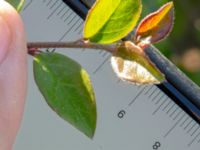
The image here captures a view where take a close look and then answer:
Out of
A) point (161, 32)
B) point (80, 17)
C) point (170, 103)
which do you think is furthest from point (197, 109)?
point (161, 32)

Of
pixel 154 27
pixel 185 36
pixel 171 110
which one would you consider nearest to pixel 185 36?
pixel 185 36

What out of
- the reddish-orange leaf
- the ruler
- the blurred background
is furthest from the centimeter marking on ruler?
the blurred background

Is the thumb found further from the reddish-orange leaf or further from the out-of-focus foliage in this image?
the out-of-focus foliage

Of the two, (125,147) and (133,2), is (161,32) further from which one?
(125,147)

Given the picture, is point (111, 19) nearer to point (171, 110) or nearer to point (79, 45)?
point (79, 45)

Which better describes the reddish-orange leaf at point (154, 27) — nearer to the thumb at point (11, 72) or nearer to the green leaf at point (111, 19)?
the green leaf at point (111, 19)

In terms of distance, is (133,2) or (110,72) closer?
(133,2)

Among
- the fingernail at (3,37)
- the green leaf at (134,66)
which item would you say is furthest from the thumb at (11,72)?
the green leaf at (134,66)
